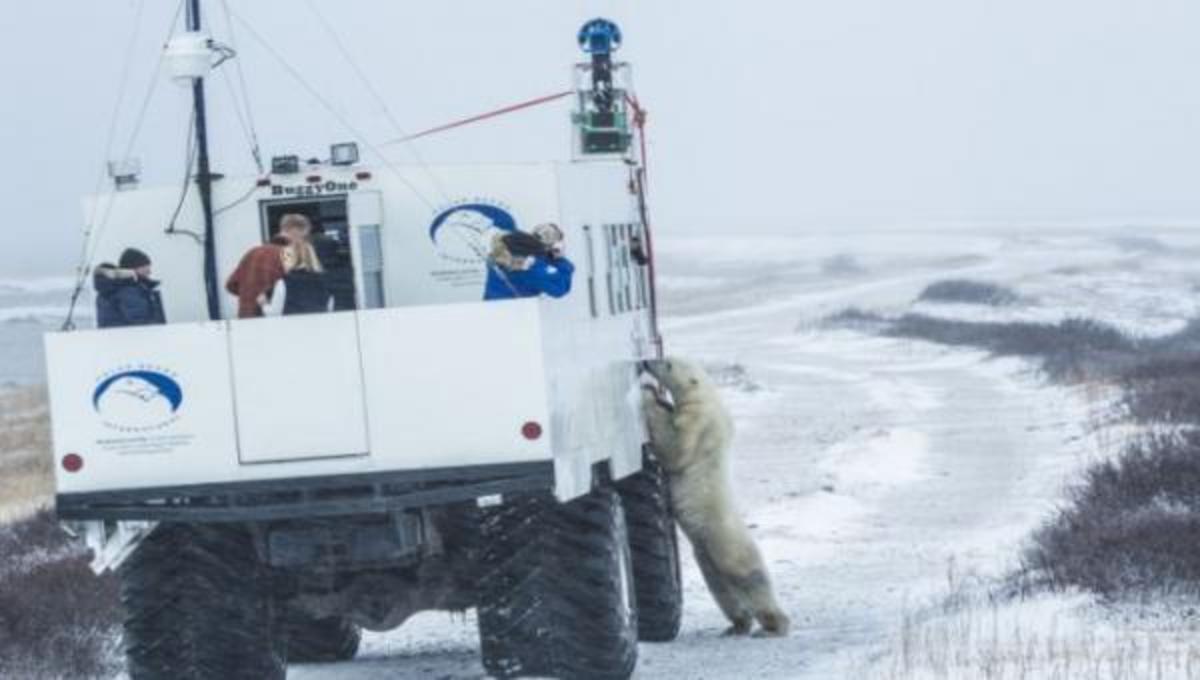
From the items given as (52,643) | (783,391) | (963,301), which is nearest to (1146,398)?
(783,391)

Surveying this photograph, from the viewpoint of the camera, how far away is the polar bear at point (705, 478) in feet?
49.1

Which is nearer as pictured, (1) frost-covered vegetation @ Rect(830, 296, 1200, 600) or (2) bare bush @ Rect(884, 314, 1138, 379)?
(1) frost-covered vegetation @ Rect(830, 296, 1200, 600)

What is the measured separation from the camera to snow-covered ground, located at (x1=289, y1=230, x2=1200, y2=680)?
14617 mm

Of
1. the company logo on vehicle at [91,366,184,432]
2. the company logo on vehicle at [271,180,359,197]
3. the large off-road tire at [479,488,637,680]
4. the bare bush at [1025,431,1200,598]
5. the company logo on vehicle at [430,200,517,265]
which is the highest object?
the company logo on vehicle at [271,180,359,197]

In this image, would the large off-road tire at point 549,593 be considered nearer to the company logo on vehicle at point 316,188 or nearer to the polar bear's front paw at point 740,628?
the company logo on vehicle at point 316,188

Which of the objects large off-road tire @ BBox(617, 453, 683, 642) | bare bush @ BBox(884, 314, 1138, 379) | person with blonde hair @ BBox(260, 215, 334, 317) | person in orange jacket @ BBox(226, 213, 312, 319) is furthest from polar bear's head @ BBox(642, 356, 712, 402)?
bare bush @ BBox(884, 314, 1138, 379)

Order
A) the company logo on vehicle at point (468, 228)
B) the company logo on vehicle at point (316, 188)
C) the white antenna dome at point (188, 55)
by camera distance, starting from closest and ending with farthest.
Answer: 1. the white antenna dome at point (188, 55)
2. the company logo on vehicle at point (468, 228)
3. the company logo on vehicle at point (316, 188)

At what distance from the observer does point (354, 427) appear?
11352 mm

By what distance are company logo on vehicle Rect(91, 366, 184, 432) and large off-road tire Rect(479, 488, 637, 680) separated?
1.76 metres

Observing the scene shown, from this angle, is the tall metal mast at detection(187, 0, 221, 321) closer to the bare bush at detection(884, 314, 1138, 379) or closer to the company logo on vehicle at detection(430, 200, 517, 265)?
the company logo on vehicle at detection(430, 200, 517, 265)

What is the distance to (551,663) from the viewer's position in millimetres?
12133

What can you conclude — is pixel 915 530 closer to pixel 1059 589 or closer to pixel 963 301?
pixel 1059 589

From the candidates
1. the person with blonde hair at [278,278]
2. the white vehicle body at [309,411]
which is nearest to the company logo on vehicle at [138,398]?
the white vehicle body at [309,411]

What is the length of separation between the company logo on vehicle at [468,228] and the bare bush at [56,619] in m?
3.94
